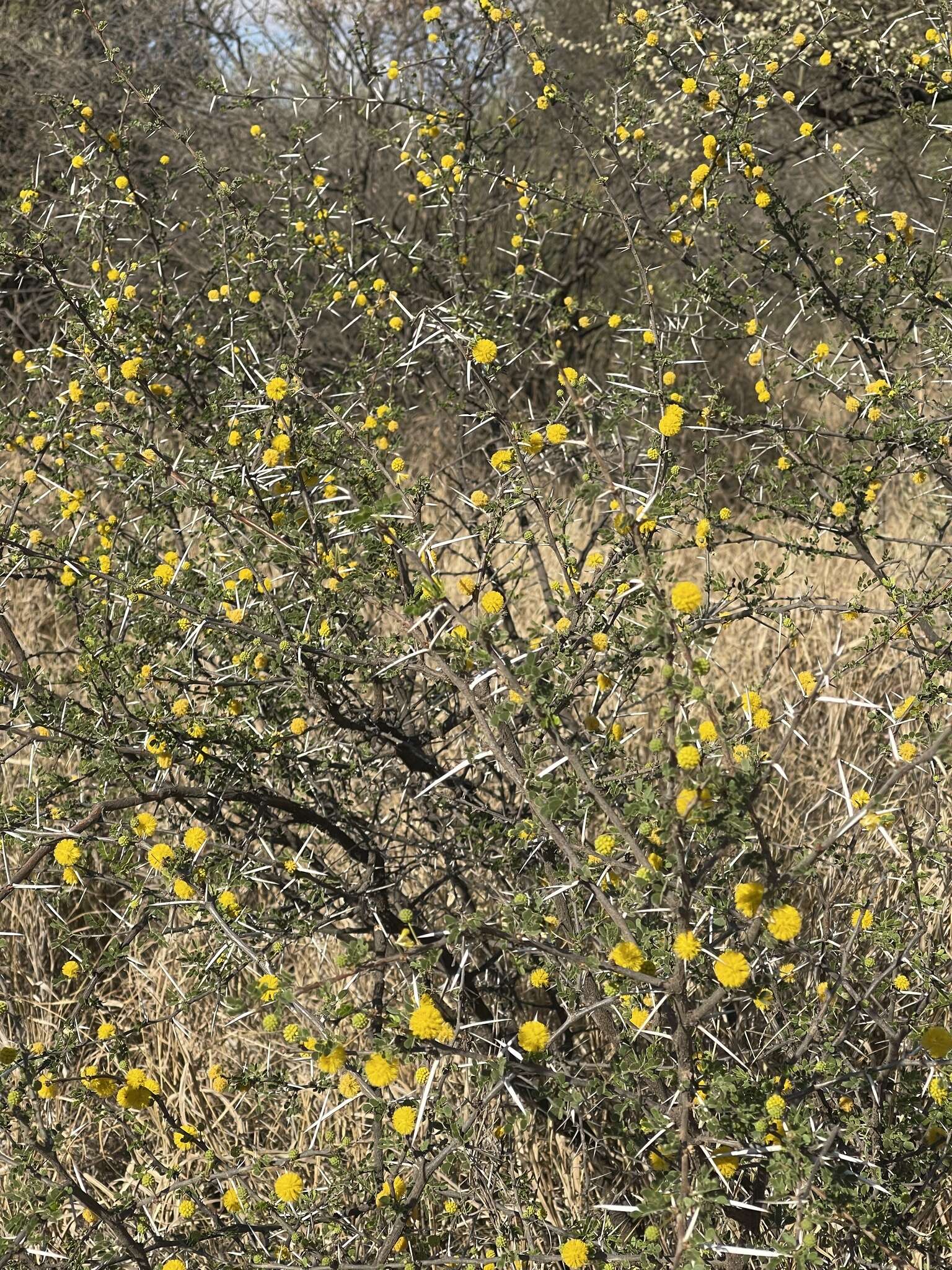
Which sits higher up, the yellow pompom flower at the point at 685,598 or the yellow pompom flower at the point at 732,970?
the yellow pompom flower at the point at 685,598

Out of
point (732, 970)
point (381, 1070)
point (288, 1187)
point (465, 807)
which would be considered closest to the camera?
point (732, 970)

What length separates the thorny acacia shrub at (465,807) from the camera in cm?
158

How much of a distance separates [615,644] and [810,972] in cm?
77

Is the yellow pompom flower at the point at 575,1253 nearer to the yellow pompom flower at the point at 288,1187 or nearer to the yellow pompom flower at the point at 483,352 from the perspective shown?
the yellow pompom flower at the point at 288,1187

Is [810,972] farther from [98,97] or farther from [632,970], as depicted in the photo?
[98,97]

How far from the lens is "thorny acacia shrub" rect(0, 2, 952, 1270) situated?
1.58m

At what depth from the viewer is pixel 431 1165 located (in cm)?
162

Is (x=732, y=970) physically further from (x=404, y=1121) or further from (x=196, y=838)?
(x=196, y=838)

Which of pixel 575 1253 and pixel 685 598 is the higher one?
pixel 685 598

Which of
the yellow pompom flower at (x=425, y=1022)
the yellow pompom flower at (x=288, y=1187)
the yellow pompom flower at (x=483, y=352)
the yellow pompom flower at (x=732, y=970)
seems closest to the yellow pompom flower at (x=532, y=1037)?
the yellow pompom flower at (x=425, y=1022)

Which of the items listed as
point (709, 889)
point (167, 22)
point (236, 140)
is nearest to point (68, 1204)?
point (709, 889)

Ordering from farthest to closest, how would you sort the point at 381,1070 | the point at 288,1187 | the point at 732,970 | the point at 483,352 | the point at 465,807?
the point at 465,807
the point at 483,352
the point at 288,1187
the point at 381,1070
the point at 732,970

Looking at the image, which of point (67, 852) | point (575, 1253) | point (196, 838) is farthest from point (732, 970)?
point (67, 852)

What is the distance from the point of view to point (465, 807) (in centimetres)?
246
